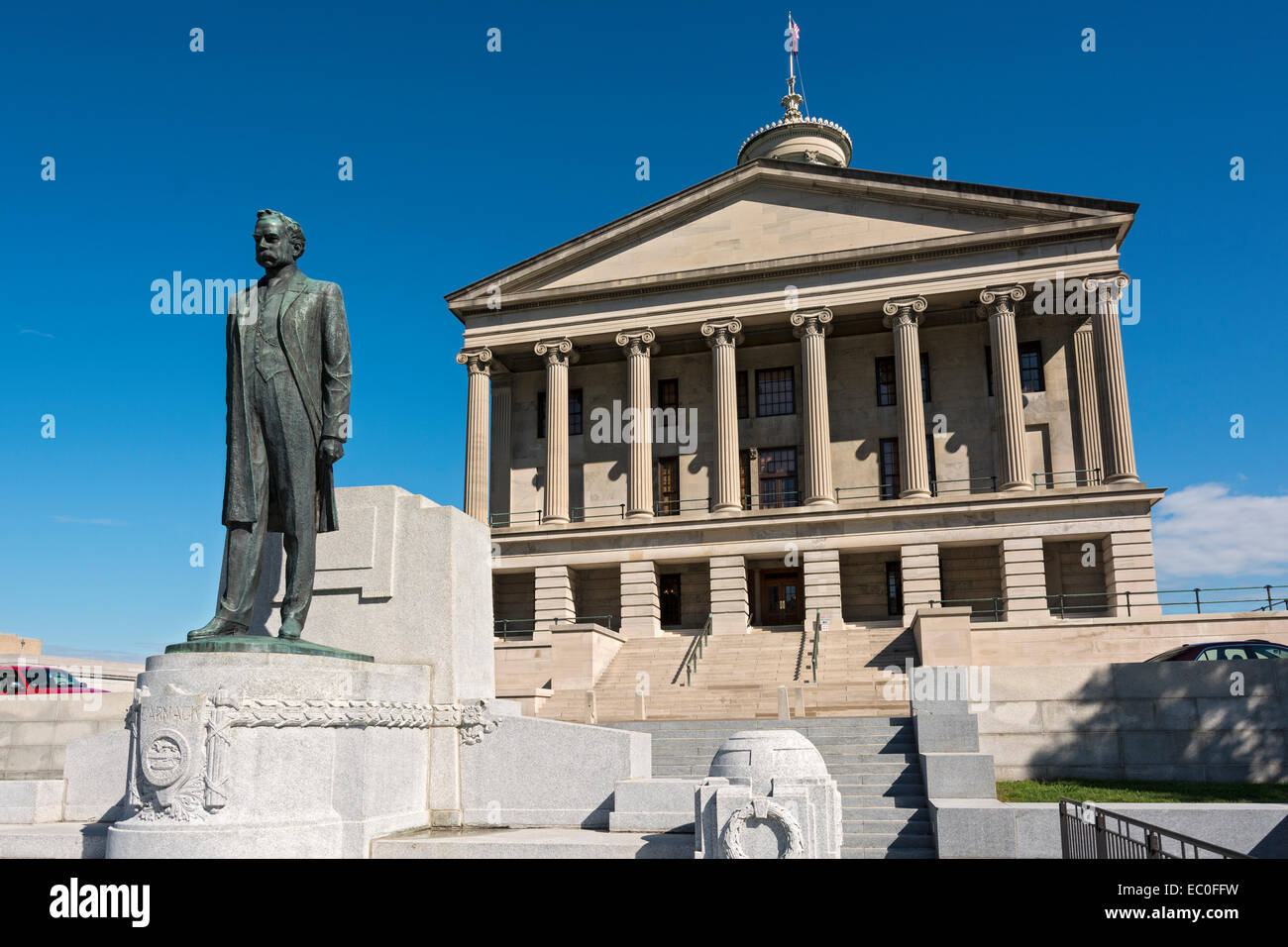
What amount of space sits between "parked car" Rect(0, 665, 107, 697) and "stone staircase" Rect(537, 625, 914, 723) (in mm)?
11358

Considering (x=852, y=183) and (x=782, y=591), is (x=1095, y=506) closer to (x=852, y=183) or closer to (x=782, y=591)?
(x=782, y=591)

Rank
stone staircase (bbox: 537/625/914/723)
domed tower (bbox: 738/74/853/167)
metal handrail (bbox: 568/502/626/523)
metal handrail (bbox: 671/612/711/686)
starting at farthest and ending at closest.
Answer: domed tower (bbox: 738/74/853/167)
metal handrail (bbox: 568/502/626/523)
metal handrail (bbox: 671/612/711/686)
stone staircase (bbox: 537/625/914/723)

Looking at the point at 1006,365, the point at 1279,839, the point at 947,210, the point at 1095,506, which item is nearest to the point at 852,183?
the point at 947,210

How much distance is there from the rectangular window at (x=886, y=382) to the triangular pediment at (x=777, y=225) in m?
5.74

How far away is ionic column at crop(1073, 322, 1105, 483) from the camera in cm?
4047

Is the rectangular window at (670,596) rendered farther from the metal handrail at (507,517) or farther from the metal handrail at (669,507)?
the metal handrail at (507,517)

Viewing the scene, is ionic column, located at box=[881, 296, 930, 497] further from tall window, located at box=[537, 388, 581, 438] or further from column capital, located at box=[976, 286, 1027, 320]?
tall window, located at box=[537, 388, 581, 438]

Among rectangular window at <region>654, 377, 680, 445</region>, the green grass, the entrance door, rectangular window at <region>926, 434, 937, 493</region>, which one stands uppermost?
rectangular window at <region>654, 377, 680, 445</region>

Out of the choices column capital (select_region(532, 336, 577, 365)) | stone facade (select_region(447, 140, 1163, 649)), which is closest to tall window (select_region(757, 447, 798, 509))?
stone facade (select_region(447, 140, 1163, 649))

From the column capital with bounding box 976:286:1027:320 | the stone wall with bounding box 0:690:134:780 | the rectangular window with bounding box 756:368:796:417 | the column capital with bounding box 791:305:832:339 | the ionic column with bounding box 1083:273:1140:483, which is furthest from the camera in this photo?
the rectangular window with bounding box 756:368:796:417

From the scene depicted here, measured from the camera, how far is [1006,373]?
1576 inches

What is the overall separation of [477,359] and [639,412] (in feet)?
27.2

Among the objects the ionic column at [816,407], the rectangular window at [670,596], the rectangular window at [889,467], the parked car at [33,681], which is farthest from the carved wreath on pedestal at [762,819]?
the rectangular window at [889,467]
